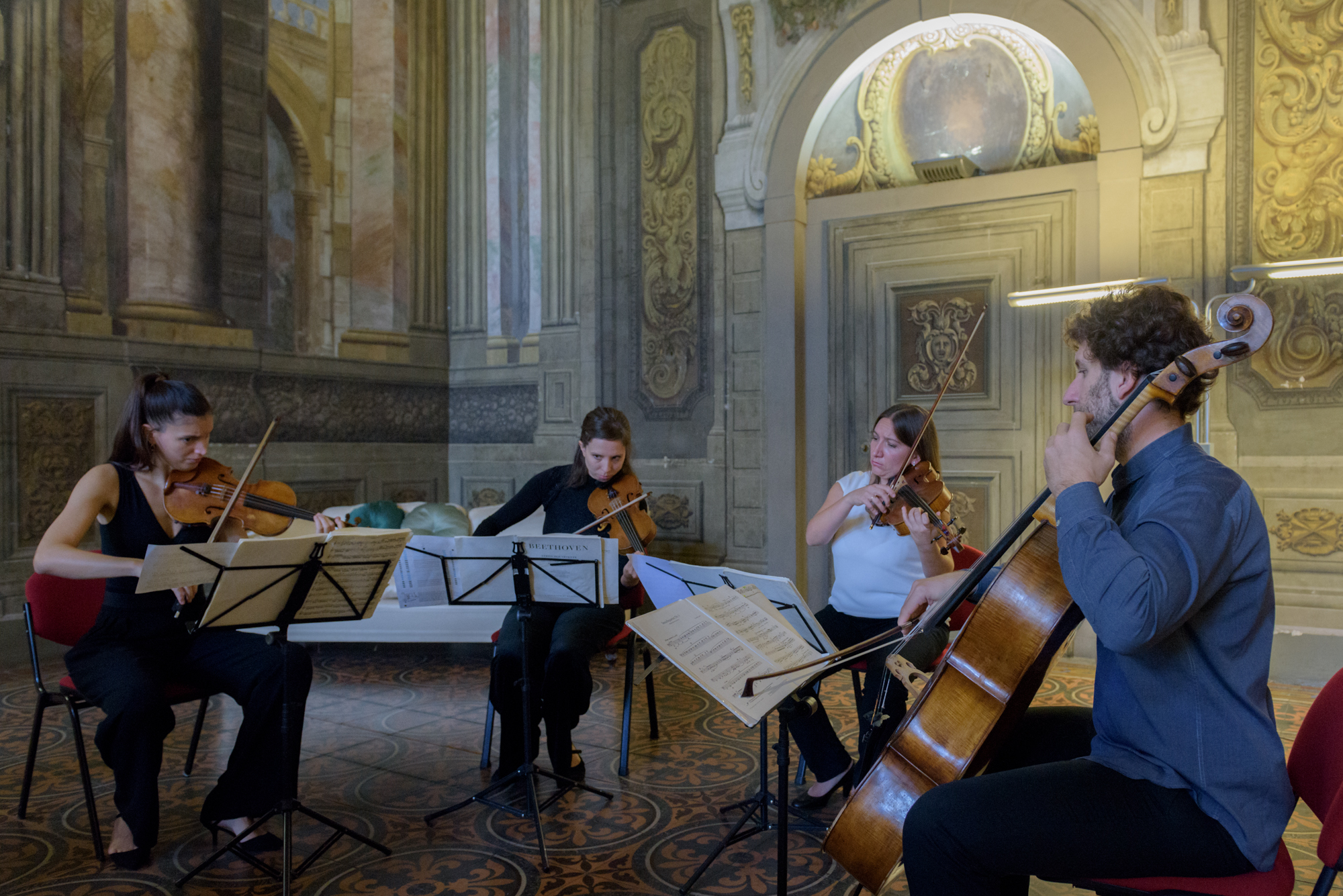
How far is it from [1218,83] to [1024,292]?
1.40m

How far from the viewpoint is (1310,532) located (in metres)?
4.40

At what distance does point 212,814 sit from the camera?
2.67 meters

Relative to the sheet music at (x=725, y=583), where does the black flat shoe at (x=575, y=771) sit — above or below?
below

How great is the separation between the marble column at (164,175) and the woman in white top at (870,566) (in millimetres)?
4023

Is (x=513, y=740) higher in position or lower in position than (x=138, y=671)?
lower

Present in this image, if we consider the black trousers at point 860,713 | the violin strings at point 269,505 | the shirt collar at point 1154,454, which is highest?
the shirt collar at point 1154,454

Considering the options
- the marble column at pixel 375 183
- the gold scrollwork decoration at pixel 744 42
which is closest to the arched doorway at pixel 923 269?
the gold scrollwork decoration at pixel 744 42

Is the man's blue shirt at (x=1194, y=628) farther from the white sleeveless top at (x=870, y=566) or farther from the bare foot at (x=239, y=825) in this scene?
the bare foot at (x=239, y=825)

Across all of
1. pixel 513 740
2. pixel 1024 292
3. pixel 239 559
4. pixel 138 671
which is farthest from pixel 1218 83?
pixel 138 671

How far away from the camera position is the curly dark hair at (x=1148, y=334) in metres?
1.61

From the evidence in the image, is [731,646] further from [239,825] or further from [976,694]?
[239,825]

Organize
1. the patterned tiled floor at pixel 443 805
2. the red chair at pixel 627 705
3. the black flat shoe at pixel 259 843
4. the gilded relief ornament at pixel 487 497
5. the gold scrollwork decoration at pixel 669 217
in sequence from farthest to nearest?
the gilded relief ornament at pixel 487 497
the gold scrollwork decoration at pixel 669 217
the red chair at pixel 627 705
the black flat shoe at pixel 259 843
the patterned tiled floor at pixel 443 805

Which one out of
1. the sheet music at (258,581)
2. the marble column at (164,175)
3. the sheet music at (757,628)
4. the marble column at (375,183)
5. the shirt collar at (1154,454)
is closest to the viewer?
the shirt collar at (1154,454)

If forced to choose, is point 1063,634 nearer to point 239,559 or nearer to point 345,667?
point 239,559
